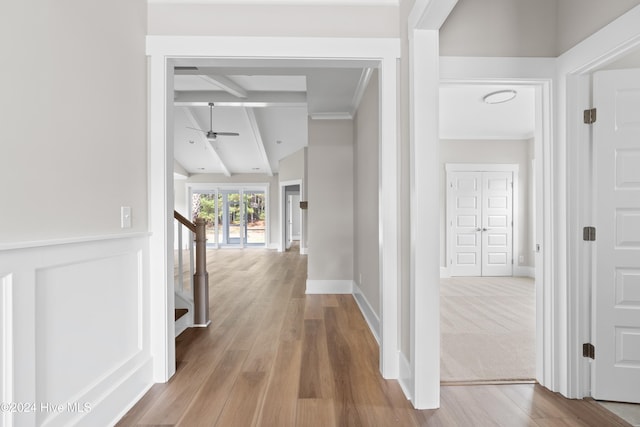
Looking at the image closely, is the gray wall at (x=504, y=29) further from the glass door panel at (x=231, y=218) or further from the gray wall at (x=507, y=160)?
the glass door panel at (x=231, y=218)

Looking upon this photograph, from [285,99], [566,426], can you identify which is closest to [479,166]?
[285,99]

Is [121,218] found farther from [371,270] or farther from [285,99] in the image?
[285,99]

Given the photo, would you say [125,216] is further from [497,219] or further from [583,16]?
[497,219]

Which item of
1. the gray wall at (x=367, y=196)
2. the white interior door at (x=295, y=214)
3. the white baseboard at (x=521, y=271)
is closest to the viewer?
the gray wall at (x=367, y=196)

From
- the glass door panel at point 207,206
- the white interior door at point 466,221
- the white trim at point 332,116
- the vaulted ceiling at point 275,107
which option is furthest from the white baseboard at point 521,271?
the glass door panel at point 207,206

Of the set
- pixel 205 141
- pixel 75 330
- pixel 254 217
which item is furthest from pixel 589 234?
pixel 254 217

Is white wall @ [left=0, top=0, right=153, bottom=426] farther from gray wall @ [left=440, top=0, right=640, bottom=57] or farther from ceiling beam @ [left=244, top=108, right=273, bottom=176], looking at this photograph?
ceiling beam @ [left=244, top=108, right=273, bottom=176]

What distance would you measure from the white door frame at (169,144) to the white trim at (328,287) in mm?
2506

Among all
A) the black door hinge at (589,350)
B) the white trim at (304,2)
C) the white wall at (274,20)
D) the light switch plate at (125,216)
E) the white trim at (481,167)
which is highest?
the white trim at (304,2)

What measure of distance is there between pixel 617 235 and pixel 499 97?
295cm

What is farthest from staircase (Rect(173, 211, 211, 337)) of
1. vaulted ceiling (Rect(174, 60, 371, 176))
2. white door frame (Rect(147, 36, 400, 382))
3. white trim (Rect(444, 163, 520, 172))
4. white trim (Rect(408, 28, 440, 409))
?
white trim (Rect(444, 163, 520, 172))

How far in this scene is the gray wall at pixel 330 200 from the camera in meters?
4.85

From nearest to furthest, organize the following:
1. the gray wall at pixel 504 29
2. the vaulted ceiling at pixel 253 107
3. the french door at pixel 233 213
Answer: the gray wall at pixel 504 29 → the vaulted ceiling at pixel 253 107 → the french door at pixel 233 213

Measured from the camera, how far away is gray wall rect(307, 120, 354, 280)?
4.85 metres
